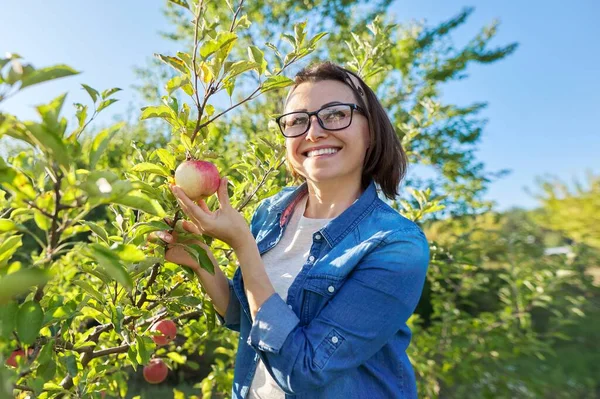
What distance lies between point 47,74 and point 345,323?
69cm

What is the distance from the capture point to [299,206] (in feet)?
4.58

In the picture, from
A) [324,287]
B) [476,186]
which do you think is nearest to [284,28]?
[476,186]

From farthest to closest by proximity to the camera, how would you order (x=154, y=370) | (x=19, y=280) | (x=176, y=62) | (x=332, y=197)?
(x=154, y=370), (x=332, y=197), (x=176, y=62), (x=19, y=280)

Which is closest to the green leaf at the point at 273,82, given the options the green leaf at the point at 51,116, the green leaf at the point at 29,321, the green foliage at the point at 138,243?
the green foliage at the point at 138,243

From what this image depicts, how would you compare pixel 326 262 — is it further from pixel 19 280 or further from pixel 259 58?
pixel 19 280

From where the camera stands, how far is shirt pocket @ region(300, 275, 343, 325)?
105cm

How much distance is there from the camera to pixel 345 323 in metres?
0.97

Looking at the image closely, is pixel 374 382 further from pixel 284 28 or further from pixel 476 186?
pixel 284 28

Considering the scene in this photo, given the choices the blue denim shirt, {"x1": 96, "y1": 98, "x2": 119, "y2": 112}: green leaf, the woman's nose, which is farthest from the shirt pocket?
{"x1": 96, "y1": 98, "x2": 119, "y2": 112}: green leaf

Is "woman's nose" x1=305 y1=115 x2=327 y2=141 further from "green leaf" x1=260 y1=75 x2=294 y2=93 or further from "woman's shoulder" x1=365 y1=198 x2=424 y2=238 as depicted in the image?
"woman's shoulder" x1=365 y1=198 x2=424 y2=238

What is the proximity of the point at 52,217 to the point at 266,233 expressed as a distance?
0.72m

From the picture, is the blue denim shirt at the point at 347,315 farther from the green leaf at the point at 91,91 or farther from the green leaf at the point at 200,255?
the green leaf at the point at 91,91

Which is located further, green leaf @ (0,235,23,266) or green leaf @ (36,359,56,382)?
green leaf @ (36,359,56,382)

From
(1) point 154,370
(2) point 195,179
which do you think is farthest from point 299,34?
(1) point 154,370
